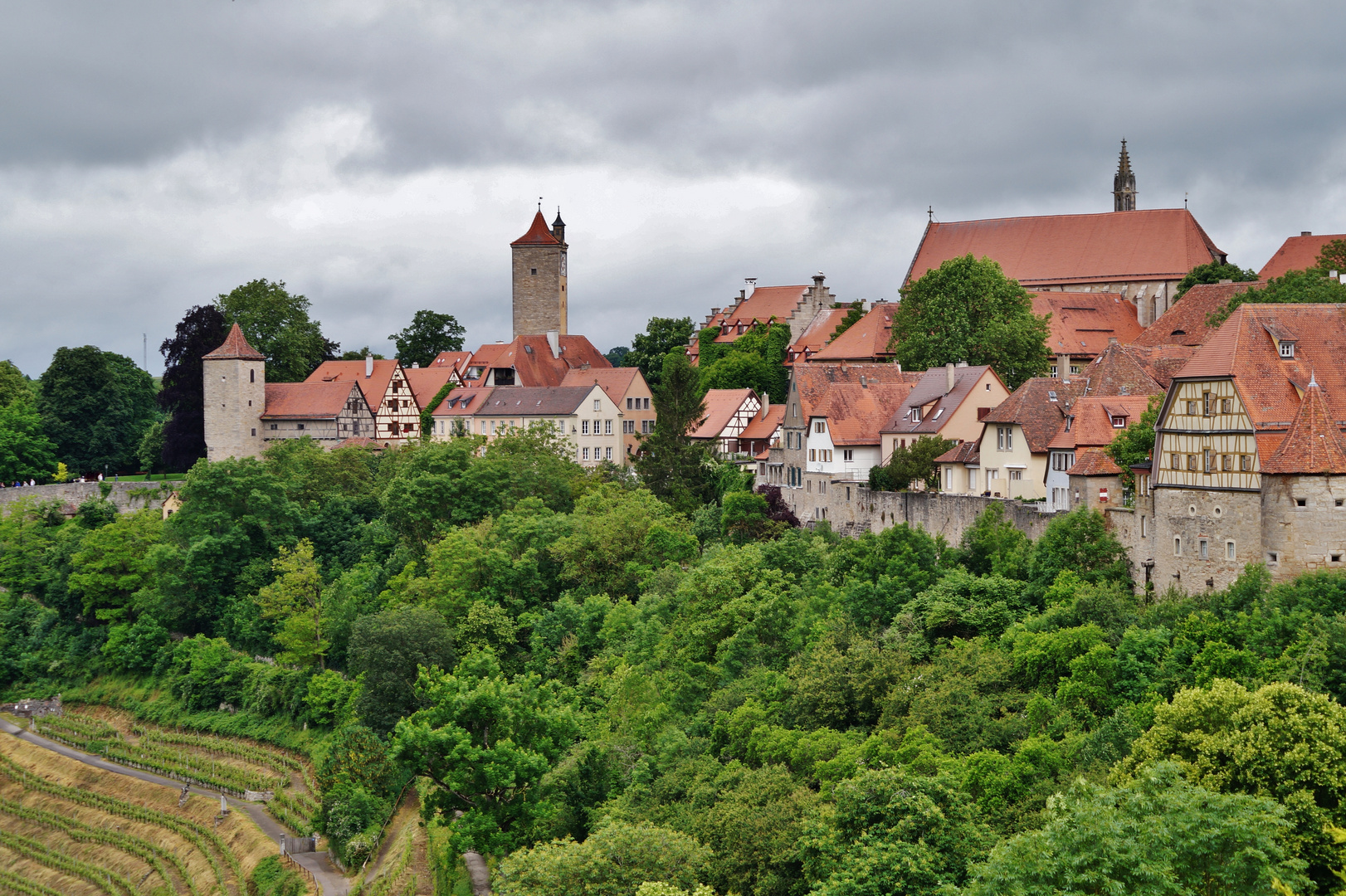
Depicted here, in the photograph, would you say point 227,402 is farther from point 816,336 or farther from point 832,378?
point 832,378

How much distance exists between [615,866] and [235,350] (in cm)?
6580

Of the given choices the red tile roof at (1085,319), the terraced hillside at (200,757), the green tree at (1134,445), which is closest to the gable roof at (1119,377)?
the green tree at (1134,445)

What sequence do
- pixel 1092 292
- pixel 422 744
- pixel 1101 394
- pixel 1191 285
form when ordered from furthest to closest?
1. pixel 1092 292
2. pixel 1191 285
3. pixel 1101 394
4. pixel 422 744

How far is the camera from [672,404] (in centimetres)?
6294

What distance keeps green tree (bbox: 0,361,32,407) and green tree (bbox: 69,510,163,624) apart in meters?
26.0

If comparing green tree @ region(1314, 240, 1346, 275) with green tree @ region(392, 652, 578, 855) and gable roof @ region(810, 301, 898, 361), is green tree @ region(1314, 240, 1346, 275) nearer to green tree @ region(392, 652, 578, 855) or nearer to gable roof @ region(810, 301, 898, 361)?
gable roof @ region(810, 301, 898, 361)

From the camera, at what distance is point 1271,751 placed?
22203 mm

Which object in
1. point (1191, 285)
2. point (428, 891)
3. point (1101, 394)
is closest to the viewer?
point (428, 891)

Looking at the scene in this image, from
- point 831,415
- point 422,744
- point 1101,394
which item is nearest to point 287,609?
point 831,415

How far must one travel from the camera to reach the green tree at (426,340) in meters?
106

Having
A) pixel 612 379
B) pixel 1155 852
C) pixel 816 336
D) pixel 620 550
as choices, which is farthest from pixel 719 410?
pixel 1155 852

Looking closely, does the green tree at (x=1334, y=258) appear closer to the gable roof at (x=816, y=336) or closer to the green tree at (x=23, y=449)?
the gable roof at (x=816, y=336)

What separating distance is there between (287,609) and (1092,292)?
44764 mm

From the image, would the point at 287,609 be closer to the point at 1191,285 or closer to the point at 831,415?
the point at 831,415
